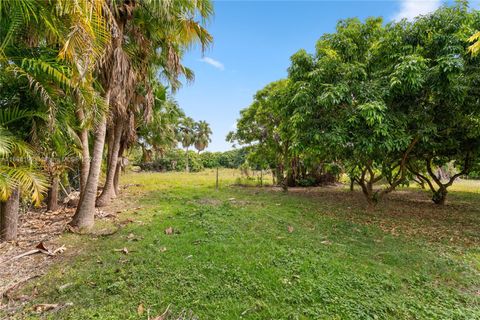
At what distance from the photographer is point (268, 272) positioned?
3.44 meters

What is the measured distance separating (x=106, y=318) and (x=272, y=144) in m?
11.1

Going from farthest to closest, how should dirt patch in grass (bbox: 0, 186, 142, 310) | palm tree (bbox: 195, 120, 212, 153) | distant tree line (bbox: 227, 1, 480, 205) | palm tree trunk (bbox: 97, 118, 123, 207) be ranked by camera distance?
palm tree (bbox: 195, 120, 212, 153) < palm tree trunk (bbox: 97, 118, 123, 207) < distant tree line (bbox: 227, 1, 480, 205) < dirt patch in grass (bbox: 0, 186, 142, 310)

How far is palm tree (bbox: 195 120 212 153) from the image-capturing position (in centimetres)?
4184

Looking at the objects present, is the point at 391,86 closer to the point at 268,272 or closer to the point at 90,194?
the point at 268,272

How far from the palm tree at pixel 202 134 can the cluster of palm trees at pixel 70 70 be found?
35367 mm

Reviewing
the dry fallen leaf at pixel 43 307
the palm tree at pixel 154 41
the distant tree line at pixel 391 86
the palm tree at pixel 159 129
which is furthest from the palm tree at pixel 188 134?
the dry fallen leaf at pixel 43 307

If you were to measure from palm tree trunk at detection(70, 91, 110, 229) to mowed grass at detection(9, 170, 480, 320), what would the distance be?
0.58 metres

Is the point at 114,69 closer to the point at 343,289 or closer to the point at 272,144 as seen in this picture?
the point at 343,289

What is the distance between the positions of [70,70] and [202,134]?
38951mm

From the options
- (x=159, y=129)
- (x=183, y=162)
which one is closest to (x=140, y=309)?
(x=159, y=129)

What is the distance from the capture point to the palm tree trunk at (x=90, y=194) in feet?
16.9

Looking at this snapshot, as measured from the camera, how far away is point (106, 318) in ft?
8.00

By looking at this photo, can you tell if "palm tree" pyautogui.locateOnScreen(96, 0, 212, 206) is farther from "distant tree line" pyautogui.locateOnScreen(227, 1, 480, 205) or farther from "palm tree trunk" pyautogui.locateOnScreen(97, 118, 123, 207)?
"distant tree line" pyautogui.locateOnScreen(227, 1, 480, 205)

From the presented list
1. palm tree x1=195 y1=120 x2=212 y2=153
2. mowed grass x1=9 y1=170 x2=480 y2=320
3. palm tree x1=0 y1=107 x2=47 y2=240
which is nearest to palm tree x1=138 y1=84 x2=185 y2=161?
mowed grass x1=9 y1=170 x2=480 y2=320
